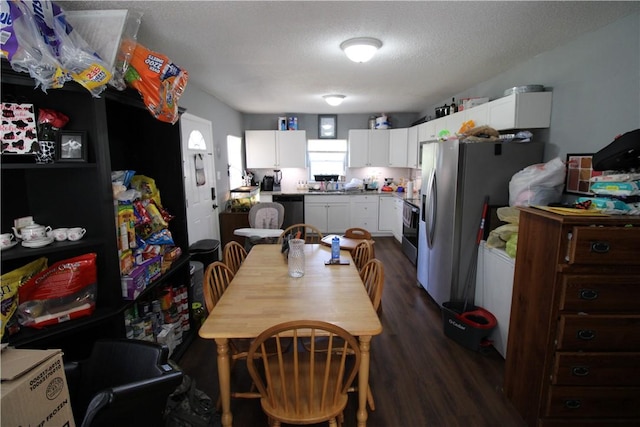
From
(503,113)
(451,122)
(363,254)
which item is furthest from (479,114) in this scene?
(363,254)

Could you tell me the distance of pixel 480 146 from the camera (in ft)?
8.67

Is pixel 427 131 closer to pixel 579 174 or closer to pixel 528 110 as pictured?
pixel 528 110

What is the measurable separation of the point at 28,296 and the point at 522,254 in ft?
8.59

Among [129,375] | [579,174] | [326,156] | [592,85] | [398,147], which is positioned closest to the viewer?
[129,375]

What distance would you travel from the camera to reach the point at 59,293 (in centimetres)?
157

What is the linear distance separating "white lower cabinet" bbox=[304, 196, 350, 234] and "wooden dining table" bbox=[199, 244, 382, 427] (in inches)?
141

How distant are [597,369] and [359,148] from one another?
16.0ft

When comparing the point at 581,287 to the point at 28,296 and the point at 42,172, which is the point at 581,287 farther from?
the point at 42,172

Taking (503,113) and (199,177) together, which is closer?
(503,113)

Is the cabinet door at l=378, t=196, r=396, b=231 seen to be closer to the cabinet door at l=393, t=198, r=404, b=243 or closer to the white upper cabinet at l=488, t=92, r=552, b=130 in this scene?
the cabinet door at l=393, t=198, r=404, b=243

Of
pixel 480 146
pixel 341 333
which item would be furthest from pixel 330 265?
pixel 480 146

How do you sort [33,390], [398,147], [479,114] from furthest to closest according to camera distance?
[398,147] < [479,114] < [33,390]

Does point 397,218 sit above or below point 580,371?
above

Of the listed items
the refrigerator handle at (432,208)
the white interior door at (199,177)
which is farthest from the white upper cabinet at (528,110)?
the white interior door at (199,177)
